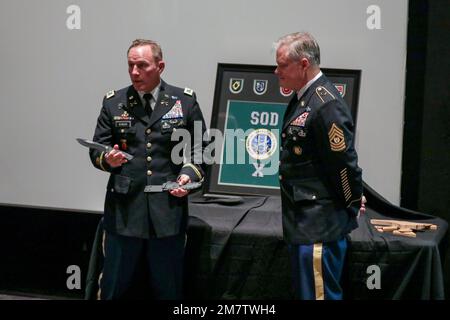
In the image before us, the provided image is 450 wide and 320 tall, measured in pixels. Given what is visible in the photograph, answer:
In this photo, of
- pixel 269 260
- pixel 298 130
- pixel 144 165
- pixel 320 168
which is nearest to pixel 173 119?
pixel 144 165

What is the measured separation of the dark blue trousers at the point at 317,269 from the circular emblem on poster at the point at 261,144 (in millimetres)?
1036

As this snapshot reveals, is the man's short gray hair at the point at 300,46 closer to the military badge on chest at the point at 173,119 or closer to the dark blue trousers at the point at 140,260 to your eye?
the military badge on chest at the point at 173,119

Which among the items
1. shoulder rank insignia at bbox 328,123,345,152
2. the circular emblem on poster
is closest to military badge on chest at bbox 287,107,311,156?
shoulder rank insignia at bbox 328,123,345,152

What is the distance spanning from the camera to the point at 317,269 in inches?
89.5

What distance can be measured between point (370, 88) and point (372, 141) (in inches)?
11.9

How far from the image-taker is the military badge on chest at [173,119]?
2.51m

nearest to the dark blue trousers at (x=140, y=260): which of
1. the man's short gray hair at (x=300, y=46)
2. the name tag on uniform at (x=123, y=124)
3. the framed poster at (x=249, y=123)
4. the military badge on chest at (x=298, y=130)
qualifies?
the name tag on uniform at (x=123, y=124)

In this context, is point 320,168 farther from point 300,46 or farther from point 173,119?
point 173,119

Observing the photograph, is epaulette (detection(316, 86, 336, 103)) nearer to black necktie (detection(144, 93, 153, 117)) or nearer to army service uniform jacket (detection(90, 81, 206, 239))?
army service uniform jacket (detection(90, 81, 206, 239))

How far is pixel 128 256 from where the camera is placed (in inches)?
99.7

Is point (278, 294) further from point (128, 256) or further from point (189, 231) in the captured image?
point (128, 256)

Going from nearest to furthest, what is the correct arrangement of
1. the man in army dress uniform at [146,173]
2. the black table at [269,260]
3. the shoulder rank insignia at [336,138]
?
the shoulder rank insignia at [336,138], the man in army dress uniform at [146,173], the black table at [269,260]

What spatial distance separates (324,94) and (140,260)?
110 cm
